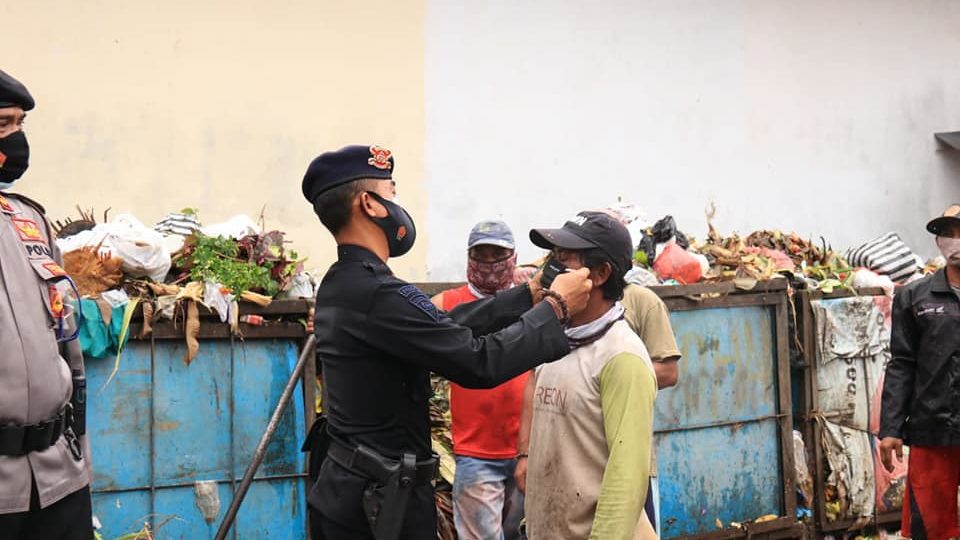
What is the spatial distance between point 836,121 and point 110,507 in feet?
32.9

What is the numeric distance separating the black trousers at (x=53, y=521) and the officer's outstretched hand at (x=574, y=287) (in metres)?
1.85

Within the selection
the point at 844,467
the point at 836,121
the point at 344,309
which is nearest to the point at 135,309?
the point at 344,309

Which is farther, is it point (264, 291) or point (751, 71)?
point (751, 71)

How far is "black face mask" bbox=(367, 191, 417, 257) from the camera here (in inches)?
157

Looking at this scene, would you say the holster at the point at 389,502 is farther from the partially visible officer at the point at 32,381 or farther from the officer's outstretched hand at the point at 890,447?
the officer's outstretched hand at the point at 890,447

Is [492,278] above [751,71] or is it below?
below

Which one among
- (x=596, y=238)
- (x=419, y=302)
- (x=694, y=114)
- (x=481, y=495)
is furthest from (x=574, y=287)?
(x=694, y=114)

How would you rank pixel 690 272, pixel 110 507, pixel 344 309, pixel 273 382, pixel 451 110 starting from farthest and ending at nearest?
pixel 451 110
pixel 690 272
pixel 273 382
pixel 110 507
pixel 344 309

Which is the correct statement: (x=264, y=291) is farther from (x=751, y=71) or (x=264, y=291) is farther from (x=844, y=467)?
(x=751, y=71)

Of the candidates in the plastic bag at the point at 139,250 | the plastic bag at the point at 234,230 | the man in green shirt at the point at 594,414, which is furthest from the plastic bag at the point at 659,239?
the man in green shirt at the point at 594,414

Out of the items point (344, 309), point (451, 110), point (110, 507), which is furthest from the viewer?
point (451, 110)

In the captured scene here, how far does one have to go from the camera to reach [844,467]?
905 centimetres

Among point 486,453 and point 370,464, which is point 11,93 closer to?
point 370,464

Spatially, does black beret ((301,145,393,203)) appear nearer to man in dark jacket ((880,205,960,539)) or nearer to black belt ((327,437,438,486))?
black belt ((327,437,438,486))
